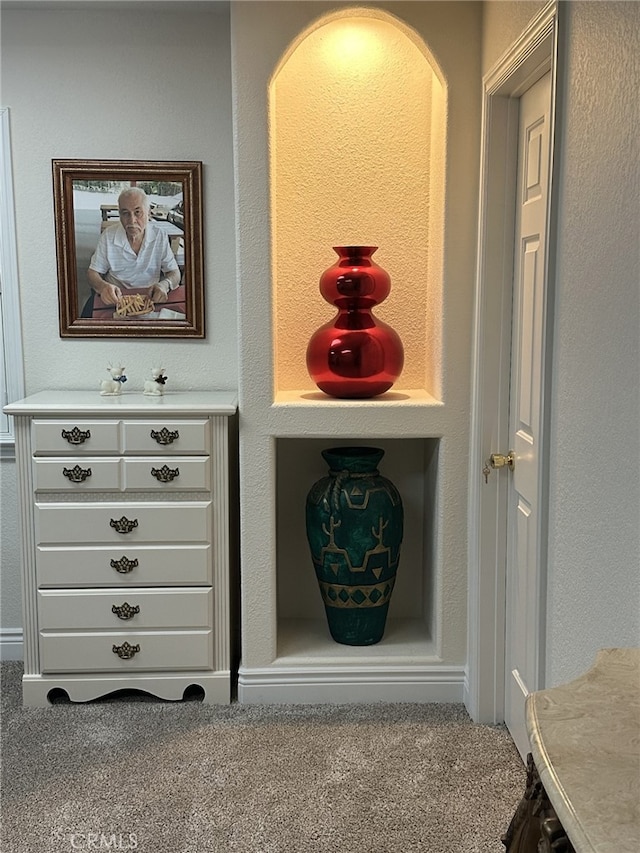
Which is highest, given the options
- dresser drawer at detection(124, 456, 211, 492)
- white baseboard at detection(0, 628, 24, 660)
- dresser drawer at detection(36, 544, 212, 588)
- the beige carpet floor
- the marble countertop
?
the marble countertop

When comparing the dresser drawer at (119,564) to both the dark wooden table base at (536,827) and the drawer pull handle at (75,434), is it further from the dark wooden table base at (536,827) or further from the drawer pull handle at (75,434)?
the dark wooden table base at (536,827)

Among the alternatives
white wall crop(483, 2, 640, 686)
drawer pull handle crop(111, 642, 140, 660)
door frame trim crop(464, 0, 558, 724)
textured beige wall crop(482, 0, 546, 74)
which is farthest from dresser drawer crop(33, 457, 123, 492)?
textured beige wall crop(482, 0, 546, 74)

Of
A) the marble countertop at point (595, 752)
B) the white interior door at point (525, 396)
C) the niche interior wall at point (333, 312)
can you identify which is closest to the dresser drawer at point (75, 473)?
the niche interior wall at point (333, 312)

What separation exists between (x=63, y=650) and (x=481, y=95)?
239 centimetres

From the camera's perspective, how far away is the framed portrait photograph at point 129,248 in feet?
10.8

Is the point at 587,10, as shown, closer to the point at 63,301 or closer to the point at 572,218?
the point at 572,218

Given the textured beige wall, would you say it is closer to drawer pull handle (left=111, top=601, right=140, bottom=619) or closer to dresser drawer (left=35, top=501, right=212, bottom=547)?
dresser drawer (left=35, top=501, right=212, bottom=547)

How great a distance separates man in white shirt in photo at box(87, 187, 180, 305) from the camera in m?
3.32

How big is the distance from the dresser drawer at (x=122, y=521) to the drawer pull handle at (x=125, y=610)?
0.24 m

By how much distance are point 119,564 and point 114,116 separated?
5.59 ft

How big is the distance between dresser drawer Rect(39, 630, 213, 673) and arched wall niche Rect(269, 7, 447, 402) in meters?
0.95

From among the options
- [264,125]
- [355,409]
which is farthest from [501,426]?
[264,125]

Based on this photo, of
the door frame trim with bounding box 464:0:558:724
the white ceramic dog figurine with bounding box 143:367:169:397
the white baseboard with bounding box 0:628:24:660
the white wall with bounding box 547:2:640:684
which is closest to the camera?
the white wall with bounding box 547:2:640:684

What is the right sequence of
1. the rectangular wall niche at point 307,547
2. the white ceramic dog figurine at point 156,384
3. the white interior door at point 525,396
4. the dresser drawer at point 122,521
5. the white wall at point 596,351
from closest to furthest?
the white wall at point 596,351 < the white interior door at point 525,396 < the dresser drawer at point 122,521 < the white ceramic dog figurine at point 156,384 < the rectangular wall niche at point 307,547
